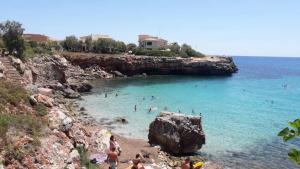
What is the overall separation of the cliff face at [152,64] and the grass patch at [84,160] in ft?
238

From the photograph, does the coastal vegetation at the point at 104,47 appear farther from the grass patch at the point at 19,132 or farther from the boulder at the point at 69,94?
the grass patch at the point at 19,132

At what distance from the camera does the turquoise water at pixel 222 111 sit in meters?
30.1

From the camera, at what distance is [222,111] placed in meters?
49.3

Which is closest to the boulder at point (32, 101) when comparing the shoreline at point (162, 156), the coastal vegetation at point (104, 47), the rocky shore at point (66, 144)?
the rocky shore at point (66, 144)

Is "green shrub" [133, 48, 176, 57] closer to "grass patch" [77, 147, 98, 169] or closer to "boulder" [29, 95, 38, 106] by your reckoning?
"boulder" [29, 95, 38, 106]

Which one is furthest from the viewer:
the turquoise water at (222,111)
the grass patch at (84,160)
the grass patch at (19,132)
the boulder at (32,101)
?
the turquoise water at (222,111)

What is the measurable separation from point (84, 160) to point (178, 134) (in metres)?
11.7

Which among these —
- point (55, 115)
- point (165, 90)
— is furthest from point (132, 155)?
point (165, 90)

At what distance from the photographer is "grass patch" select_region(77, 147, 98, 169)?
18.2 m

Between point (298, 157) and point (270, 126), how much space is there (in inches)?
1566

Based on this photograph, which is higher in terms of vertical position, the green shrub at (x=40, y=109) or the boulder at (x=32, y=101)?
the boulder at (x=32, y=101)

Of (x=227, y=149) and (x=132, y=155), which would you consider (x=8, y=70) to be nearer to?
(x=132, y=155)

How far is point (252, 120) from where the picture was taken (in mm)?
44375

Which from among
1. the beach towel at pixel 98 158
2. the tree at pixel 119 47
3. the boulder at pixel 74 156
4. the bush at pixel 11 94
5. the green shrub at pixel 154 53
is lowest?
the beach towel at pixel 98 158
